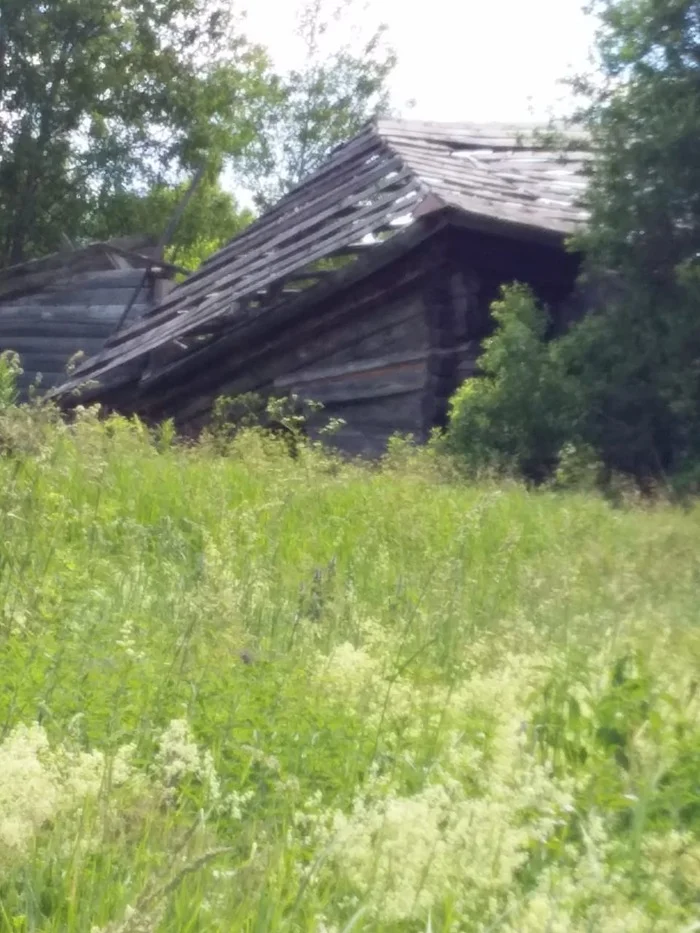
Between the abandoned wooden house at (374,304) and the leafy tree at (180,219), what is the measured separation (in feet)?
52.2

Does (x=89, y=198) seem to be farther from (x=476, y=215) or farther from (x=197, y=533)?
(x=197, y=533)

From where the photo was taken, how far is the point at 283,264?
11.7 metres

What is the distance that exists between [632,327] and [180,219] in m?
22.8

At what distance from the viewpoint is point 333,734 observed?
265cm

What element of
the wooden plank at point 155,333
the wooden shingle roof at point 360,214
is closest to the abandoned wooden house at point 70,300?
the wooden shingle roof at point 360,214

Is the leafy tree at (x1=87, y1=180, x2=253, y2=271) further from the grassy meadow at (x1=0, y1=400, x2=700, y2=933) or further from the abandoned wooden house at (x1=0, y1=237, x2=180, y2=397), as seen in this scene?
the grassy meadow at (x1=0, y1=400, x2=700, y2=933)

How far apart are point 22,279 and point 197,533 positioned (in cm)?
1515

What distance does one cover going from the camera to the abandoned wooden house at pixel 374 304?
11.0 m

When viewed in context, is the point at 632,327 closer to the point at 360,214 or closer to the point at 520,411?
the point at 520,411

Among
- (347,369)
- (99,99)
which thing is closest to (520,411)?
(347,369)

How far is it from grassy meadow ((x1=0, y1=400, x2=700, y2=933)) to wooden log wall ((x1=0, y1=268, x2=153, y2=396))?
14038 millimetres

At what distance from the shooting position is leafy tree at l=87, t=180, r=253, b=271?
29203 millimetres

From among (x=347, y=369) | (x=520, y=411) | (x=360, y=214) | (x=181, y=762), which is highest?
(x=360, y=214)

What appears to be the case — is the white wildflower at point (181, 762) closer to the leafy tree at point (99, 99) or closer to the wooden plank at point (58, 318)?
the wooden plank at point (58, 318)
